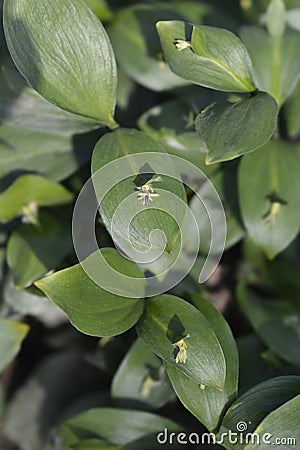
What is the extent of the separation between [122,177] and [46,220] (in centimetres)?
39

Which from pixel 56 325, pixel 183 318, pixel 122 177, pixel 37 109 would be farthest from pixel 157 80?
pixel 56 325

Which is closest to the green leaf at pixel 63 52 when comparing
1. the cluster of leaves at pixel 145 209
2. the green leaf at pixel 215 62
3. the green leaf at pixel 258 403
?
the cluster of leaves at pixel 145 209

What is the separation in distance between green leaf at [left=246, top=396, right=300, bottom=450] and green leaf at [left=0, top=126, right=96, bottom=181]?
648 mm

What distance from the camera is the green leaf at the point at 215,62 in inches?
40.2

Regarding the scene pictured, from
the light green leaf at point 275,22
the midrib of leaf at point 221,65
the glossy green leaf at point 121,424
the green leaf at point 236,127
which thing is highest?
the midrib of leaf at point 221,65

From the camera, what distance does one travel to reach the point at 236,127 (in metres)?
0.97

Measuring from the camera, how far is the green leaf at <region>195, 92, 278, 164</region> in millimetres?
940

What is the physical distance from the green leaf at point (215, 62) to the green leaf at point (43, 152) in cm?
36

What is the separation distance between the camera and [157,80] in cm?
133

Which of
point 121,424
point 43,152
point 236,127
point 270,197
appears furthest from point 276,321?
point 43,152

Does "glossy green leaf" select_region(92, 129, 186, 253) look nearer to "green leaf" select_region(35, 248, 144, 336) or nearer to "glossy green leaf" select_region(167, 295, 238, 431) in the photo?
"green leaf" select_region(35, 248, 144, 336)

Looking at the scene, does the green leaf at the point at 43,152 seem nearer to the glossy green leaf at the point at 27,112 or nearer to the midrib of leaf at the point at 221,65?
the glossy green leaf at the point at 27,112

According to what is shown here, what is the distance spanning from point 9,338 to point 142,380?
281 mm
